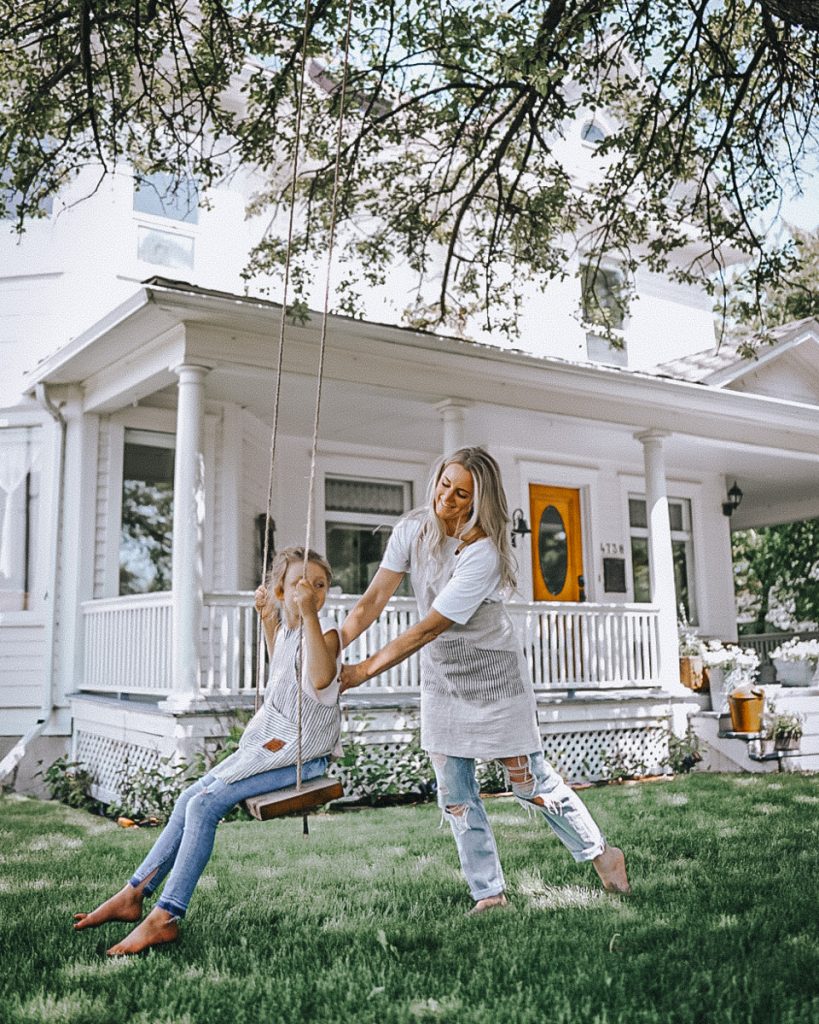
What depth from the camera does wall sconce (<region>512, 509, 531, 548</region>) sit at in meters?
11.1

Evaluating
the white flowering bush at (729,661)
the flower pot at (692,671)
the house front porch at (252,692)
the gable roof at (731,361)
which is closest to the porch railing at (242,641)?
the house front porch at (252,692)

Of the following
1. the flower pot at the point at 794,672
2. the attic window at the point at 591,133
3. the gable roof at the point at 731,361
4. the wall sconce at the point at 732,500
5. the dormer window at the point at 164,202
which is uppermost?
the attic window at the point at 591,133

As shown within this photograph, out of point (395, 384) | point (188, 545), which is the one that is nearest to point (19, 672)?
point (188, 545)

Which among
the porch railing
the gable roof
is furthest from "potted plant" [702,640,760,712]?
the gable roof

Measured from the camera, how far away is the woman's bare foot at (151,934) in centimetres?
319

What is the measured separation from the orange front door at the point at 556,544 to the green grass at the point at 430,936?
18.9ft

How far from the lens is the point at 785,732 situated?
9273 mm

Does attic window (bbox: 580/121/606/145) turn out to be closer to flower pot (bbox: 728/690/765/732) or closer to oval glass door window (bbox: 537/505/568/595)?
oval glass door window (bbox: 537/505/568/595)

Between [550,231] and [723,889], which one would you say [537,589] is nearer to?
[550,231]

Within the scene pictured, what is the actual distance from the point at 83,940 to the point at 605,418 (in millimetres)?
7246

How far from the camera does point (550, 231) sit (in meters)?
8.73

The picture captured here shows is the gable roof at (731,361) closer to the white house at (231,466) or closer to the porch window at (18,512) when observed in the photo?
the white house at (231,466)

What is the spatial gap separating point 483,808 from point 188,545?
4174mm

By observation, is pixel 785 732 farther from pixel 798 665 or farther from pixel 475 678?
pixel 475 678
